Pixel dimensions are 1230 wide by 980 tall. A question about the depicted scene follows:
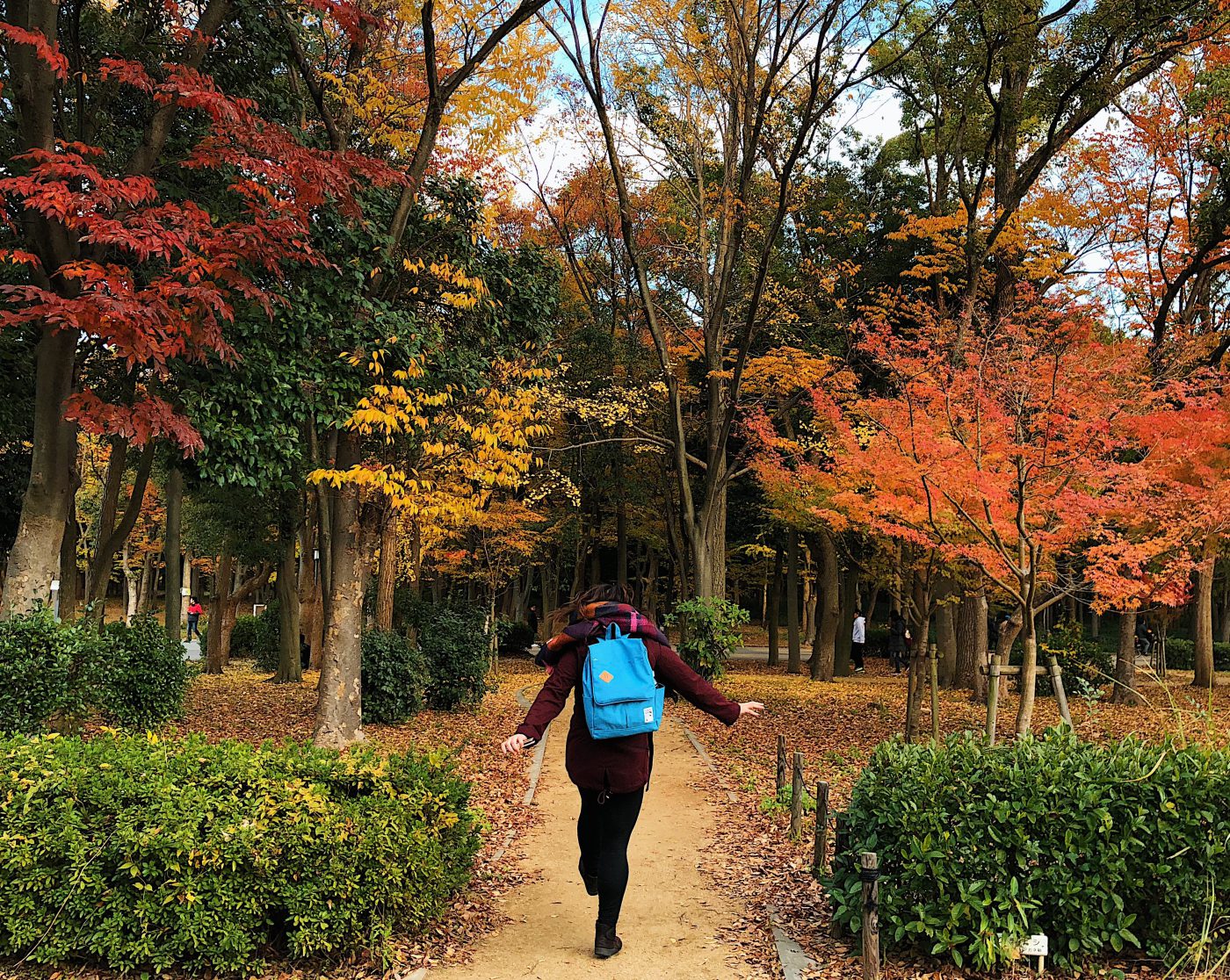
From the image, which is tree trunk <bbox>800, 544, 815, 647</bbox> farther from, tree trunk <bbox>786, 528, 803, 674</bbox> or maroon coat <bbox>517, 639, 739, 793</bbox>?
maroon coat <bbox>517, 639, 739, 793</bbox>

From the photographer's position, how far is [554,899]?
17.6ft

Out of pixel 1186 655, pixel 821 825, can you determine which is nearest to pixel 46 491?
pixel 821 825

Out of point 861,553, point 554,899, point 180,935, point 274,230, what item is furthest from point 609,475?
point 180,935

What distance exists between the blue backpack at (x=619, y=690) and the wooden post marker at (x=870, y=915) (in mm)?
1116

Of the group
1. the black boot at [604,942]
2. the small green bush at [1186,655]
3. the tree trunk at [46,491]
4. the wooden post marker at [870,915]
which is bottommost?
the small green bush at [1186,655]

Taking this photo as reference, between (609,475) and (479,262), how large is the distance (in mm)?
15102

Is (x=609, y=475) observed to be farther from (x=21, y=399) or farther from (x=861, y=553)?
(x=21, y=399)

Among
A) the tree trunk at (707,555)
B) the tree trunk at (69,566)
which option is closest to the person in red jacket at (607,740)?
the tree trunk at (707,555)

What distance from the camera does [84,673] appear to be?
7789 mm

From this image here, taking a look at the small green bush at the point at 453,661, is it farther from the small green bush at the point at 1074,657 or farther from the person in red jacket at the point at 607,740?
the small green bush at the point at 1074,657

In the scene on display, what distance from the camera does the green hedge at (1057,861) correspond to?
4.02m

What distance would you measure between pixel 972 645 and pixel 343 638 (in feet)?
41.3

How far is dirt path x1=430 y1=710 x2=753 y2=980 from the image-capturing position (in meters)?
4.26

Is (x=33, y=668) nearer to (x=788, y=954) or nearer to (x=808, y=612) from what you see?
(x=788, y=954)
